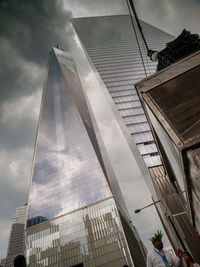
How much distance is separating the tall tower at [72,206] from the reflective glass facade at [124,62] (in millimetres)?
35568

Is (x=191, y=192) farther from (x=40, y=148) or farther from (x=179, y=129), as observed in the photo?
(x=40, y=148)

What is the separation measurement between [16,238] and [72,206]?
131428mm

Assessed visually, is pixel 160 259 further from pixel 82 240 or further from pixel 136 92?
pixel 82 240

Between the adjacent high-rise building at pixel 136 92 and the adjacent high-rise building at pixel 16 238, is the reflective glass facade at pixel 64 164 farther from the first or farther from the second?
the adjacent high-rise building at pixel 16 238

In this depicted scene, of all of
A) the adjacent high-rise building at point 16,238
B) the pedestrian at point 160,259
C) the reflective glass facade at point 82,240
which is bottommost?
the pedestrian at point 160,259

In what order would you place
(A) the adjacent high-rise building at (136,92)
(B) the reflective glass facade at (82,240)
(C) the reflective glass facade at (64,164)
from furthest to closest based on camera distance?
(C) the reflective glass facade at (64,164) → (B) the reflective glass facade at (82,240) → (A) the adjacent high-rise building at (136,92)

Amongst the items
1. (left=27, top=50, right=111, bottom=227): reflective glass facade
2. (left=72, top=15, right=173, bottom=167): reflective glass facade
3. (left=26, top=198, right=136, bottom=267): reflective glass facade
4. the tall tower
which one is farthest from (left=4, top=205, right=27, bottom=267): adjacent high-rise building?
(left=72, top=15, right=173, bottom=167): reflective glass facade

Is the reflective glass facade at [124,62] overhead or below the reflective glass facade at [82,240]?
overhead

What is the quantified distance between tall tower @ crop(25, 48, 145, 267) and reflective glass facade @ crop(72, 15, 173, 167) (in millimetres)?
35568

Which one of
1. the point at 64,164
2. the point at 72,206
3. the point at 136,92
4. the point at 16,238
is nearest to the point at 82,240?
the point at 72,206

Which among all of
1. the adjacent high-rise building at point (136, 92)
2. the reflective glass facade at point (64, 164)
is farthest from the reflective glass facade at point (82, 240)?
the adjacent high-rise building at point (136, 92)

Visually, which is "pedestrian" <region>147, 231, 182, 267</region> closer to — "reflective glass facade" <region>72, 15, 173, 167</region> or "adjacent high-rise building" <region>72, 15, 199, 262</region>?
"adjacent high-rise building" <region>72, 15, 199, 262</region>

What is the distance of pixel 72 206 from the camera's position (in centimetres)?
6419

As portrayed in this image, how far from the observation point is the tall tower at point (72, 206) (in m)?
53.2
